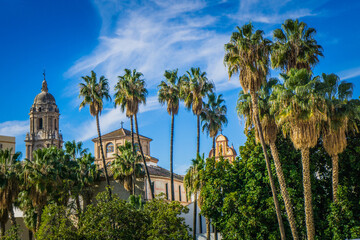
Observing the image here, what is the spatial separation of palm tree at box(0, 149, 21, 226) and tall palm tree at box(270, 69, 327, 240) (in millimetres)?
23238

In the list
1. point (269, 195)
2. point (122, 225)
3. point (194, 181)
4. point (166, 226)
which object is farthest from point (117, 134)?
point (166, 226)

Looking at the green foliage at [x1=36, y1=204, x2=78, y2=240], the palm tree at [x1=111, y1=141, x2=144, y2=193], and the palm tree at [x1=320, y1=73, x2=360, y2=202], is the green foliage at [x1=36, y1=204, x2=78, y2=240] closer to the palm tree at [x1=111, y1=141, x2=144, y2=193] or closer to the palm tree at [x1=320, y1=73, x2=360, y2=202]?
the palm tree at [x1=111, y1=141, x2=144, y2=193]

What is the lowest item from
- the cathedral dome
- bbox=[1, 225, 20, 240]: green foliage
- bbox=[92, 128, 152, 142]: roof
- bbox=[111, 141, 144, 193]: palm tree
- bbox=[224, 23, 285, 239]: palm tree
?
bbox=[1, 225, 20, 240]: green foliage

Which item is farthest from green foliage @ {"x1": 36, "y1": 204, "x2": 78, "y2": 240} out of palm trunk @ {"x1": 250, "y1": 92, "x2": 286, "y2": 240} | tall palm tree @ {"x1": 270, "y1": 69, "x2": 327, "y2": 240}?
tall palm tree @ {"x1": 270, "y1": 69, "x2": 327, "y2": 240}

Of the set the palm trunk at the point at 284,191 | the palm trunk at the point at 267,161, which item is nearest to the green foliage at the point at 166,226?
the palm trunk at the point at 267,161

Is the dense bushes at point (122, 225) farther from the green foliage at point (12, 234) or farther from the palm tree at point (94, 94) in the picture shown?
the palm tree at point (94, 94)

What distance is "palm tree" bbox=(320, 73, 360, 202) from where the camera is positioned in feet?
95.7

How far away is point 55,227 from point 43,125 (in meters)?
67.4

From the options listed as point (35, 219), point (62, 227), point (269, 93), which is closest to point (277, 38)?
point (269, 93)

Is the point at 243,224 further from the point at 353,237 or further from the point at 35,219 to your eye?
the point at 35,219

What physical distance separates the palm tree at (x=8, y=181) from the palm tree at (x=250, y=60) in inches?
823

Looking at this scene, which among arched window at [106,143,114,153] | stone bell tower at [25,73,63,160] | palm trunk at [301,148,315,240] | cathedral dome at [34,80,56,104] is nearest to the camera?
palm trunk at [301,148,315,240]

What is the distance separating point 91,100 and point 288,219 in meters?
24.8

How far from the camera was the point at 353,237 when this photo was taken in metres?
29.3
